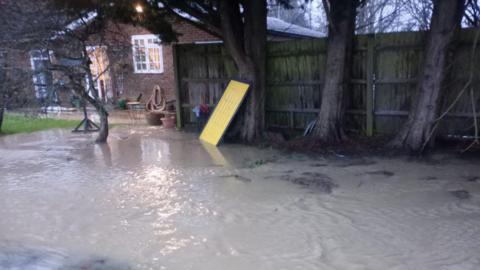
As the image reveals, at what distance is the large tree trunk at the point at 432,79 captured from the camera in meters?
6.50

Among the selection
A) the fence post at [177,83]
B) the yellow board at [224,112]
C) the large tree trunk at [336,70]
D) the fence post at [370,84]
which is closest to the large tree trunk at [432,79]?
the fence post at [370,84]

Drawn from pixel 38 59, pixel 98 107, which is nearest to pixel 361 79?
pixel 98 107

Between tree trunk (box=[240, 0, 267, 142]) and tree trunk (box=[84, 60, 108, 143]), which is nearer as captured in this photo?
tree trunk (box=[240, 0, 267, 142])

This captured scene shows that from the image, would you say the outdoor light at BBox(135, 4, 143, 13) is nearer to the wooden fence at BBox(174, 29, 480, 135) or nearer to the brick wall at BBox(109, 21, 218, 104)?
the wooden fence at BBox(174, 29, 480, 135)

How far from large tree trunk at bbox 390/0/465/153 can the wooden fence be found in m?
0.34

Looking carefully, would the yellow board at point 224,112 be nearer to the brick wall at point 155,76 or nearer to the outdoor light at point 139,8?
the outdoor light at point 139,8

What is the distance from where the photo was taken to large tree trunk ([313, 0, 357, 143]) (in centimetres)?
746

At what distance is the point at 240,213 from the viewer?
4.76 metres

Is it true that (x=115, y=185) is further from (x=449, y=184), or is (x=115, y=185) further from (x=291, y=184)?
(x=449, y=184)

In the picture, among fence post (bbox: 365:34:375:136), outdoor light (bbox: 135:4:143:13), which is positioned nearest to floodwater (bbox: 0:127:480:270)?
fence post (bbox: 365:34:375:136)

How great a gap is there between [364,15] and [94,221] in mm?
14137

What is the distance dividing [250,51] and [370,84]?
2463 millimetres

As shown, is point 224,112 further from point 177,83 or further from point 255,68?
point 177,83

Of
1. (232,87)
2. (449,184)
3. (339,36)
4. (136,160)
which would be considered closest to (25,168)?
(136,160)
